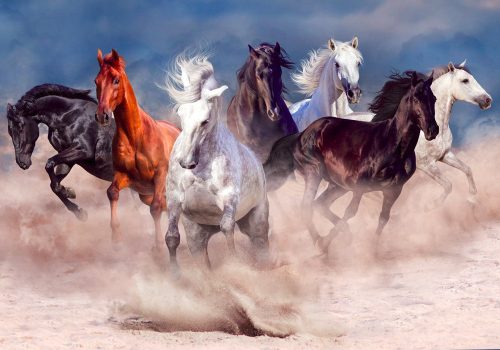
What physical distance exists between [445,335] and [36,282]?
426cm

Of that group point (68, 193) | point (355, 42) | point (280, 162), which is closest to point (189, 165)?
point (280, 162)

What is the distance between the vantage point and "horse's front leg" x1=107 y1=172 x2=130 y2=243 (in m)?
9.02

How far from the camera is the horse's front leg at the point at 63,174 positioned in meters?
10.1

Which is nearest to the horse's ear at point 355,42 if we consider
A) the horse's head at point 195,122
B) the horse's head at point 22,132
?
the horse's head at point 22,132

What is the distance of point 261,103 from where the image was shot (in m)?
9.90

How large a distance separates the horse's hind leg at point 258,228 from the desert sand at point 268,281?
15 cm

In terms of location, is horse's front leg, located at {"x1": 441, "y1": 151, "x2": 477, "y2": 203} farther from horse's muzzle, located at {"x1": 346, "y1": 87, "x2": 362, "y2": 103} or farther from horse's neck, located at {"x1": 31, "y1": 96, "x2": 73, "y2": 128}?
horse's neck, located at {"x1": 31, "y1": 96, "x2": 73, "y2": 128}

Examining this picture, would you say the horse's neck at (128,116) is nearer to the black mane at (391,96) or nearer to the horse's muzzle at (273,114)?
the horse's muzzle at (273,114)

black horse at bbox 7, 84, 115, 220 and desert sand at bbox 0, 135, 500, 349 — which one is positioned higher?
black horse at bbox 7, 84, 115, 220

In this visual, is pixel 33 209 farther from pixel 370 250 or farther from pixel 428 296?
pixel 428 296

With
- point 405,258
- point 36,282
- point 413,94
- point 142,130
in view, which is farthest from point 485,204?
point 36,282

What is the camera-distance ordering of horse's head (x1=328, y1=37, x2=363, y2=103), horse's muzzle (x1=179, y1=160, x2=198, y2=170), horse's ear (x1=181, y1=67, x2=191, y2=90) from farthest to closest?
1. horse's head (x1=328, y1=37, x2=363, y2=103)
2. horse's ear (x1=181, y1=67, x2=191, y2=90)
3. horse's muzzle (x1=179, y1=160, x2=198, y2=170)

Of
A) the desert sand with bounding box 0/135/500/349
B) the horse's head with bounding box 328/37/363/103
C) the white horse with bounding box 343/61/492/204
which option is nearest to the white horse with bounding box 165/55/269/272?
the desert sand with bounding box 0/135/500/349

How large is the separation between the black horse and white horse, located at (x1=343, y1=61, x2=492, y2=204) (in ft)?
9.58
